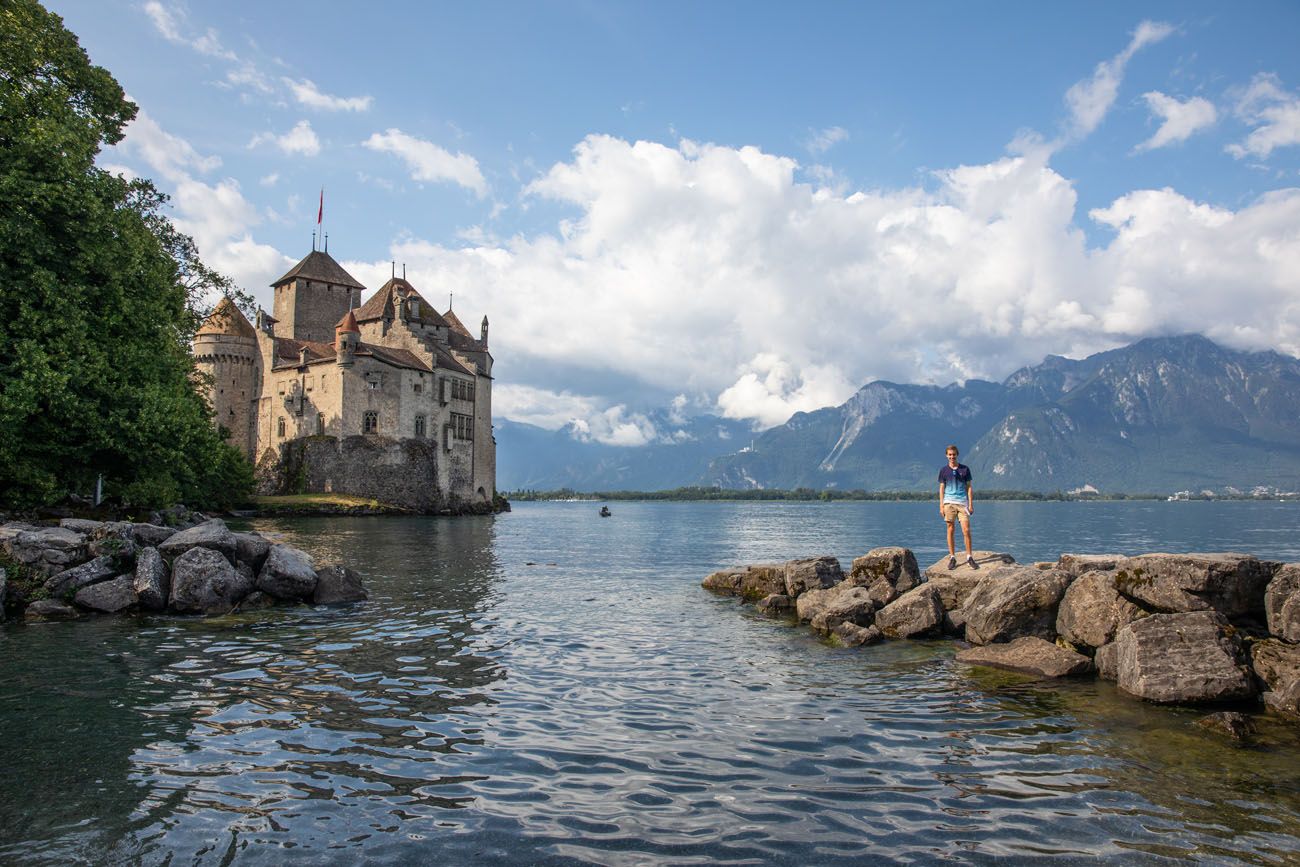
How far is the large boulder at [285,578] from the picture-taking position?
23078 mm

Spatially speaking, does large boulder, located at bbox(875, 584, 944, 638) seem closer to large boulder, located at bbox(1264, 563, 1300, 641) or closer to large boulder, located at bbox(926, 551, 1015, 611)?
large boulder, located at bbox(926, 551, 1015, 611)

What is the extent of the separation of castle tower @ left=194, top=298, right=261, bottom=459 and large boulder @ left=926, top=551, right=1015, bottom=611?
91250 millimetres

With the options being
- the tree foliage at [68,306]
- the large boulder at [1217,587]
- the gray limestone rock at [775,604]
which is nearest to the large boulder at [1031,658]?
the large boulder at [1217,587]

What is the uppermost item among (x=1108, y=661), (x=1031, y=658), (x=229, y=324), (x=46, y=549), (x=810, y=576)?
(x=229, y=324)

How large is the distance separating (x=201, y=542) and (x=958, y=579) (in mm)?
22065

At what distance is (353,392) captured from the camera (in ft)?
284

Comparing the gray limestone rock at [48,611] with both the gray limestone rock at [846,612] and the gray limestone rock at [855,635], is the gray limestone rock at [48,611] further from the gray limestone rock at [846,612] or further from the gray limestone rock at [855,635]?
the gray limestone rock at [855,635]

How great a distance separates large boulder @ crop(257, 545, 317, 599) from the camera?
23078 mm

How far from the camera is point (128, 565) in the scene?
22.2 meters

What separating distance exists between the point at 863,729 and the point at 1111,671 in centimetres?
646

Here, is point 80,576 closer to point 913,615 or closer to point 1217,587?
point 913,615

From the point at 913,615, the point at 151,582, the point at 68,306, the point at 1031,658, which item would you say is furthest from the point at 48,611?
the point at 1031,658

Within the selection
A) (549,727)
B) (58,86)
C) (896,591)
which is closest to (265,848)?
(549,727)

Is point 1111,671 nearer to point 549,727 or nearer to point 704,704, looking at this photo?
point 704,704
